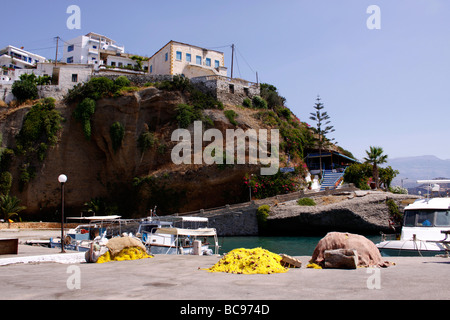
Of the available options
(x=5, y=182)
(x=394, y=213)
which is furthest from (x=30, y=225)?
Result: (x=394, y=213)

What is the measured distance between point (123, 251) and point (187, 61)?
45.2m

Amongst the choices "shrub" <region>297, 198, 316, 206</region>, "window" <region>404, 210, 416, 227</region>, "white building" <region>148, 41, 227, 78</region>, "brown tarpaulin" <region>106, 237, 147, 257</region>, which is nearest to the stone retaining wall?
"white building" <region>148, 41, 227, 78</region>

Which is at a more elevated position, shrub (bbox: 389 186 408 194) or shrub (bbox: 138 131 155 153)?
shrub (bbox: 138 131 155 153)

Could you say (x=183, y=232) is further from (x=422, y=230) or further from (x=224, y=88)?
(x=224, y=88)

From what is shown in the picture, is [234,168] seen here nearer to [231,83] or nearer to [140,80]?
[231,83]

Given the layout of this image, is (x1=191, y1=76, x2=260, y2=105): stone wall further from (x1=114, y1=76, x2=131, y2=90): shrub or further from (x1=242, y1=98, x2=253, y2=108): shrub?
(x1=114, y1=76, x2=131, y2=90): shrub

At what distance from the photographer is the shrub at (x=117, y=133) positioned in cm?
4845

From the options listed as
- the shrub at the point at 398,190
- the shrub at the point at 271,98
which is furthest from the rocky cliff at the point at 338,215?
the shrub at the point at 271,98

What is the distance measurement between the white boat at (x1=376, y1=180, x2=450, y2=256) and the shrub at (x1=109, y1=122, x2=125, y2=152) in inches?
1446

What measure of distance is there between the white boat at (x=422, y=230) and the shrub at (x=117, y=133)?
120 feet

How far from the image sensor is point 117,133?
48375 millimetres

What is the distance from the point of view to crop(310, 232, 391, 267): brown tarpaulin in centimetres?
1104

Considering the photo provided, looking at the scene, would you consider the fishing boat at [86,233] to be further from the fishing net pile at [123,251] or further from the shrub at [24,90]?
the shrub at [24,90]

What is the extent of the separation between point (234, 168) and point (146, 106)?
48.9 ft
